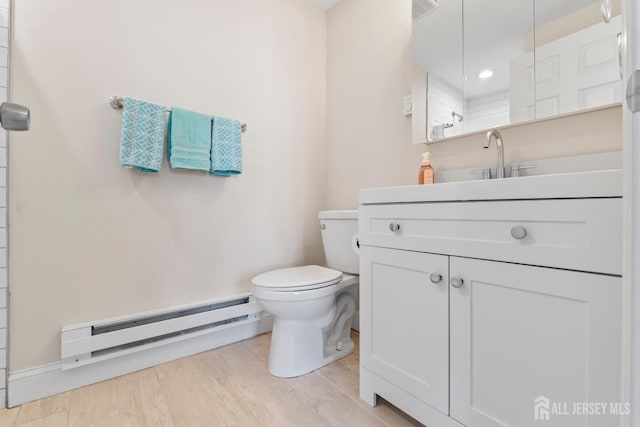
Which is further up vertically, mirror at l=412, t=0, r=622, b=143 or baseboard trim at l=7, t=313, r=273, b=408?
mirror at l=412, t=0, r=622, b=143

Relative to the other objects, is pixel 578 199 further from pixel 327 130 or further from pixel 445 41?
pixel 327 130

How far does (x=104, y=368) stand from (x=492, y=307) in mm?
1534

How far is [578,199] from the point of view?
0.64 metres

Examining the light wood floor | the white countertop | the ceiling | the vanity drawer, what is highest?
the ceiling

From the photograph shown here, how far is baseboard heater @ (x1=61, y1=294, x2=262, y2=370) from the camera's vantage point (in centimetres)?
119

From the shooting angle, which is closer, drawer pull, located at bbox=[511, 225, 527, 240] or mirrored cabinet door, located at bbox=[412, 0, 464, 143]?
drawer pull, located at bbox=[511, 225, 527, 240]

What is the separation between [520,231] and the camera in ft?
2.35

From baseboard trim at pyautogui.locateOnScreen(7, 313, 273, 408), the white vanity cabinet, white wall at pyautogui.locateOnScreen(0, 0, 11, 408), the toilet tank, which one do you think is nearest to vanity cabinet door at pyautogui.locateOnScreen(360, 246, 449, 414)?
the white vanity cabinet

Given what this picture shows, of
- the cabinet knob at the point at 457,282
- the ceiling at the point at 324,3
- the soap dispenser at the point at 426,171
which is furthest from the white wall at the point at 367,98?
the cabinet knob at the point at 457,282

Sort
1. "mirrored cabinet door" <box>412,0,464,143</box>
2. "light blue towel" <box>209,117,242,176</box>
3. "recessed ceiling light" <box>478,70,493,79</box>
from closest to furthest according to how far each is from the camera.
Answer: "recessed ceiling light" <box>478,70,493,79</box> < "mirrored cabinet door" <box>412,0,464,143</box> < "light blue towel" <box>209,117,242,176</box>

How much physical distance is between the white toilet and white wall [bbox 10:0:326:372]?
16.4 inches

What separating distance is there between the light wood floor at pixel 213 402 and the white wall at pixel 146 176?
0.24 m

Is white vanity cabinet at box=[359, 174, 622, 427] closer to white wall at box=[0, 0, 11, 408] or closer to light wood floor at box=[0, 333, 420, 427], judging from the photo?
light wood floor at box=[0, 333, 420, 427]

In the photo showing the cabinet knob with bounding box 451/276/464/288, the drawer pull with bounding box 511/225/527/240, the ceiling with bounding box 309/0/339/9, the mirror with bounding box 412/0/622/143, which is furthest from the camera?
the ceiling with bounding box 309/0/339/9
